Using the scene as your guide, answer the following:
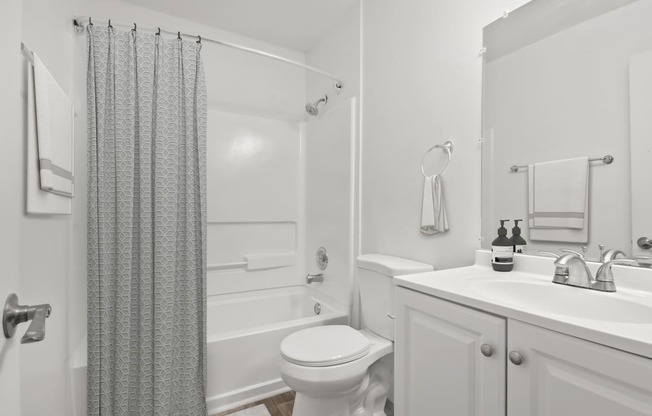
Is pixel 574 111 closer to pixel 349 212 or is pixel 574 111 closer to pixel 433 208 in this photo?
pixel 433 208

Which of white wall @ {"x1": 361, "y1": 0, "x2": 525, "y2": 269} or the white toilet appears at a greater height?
white wall @ {"x1": 361, "y1": 0, "x2": 525, "y2": 269}

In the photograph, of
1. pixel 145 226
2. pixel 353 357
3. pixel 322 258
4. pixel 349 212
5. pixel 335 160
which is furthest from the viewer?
pixel 322 258

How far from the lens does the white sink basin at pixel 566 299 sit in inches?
29.4

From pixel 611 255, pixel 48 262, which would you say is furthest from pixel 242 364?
pixel 611 255

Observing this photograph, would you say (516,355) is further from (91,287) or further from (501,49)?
(91,287)

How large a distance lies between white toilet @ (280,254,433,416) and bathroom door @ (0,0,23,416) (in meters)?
0.94

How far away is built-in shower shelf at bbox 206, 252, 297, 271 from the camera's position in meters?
2.31

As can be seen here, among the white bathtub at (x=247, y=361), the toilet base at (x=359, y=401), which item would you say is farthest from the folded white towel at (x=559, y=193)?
the white bathtub at (x=247, y=361)

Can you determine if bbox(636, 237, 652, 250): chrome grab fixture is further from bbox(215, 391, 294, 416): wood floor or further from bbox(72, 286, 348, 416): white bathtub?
bbox(215, 391, 294, 416): wood floor

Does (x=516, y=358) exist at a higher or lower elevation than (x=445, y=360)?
higher

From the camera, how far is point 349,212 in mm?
2039

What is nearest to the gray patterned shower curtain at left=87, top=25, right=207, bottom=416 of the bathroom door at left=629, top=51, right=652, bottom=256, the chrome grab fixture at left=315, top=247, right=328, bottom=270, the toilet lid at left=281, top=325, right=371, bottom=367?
the toilet lid at left=281, top=325, right=371, bottom=367

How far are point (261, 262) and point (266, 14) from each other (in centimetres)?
191

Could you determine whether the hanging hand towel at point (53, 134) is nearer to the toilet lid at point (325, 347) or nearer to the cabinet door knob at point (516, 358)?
the toilet lid at point (325, 347)
